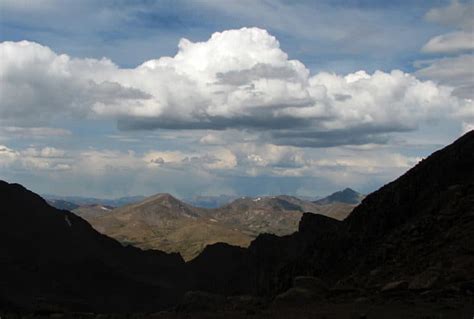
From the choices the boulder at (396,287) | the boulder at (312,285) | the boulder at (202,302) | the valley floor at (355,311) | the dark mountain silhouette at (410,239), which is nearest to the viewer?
the valley floor at (355,311)

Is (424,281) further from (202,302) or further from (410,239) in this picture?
(202,302)

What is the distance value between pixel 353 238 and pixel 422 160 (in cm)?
1820

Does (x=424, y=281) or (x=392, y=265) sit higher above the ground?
(x=392, y=265)

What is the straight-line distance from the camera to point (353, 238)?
92.2 m

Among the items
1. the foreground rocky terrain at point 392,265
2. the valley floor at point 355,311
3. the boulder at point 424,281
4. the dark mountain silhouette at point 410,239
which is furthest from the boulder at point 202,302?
the boulder at point 424,281

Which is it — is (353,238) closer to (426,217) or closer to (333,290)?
(426,217)

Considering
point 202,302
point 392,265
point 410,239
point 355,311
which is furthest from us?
point 410,239

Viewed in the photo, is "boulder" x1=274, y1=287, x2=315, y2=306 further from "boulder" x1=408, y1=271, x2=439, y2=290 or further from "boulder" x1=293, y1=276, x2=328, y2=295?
"boulder" x1=408, y1=271, x2=439, y2=290

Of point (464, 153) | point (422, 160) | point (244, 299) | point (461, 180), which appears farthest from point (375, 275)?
point (422, 160)

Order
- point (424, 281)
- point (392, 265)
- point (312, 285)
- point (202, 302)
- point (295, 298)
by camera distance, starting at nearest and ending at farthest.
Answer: point (424, 281) → point (295, 298) → point (202, 302) → point (312, 285) → point (392, 265)

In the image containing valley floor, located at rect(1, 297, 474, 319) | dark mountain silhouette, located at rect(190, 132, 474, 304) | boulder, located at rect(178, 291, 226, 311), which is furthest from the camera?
dark mountain silhouette, located at rect(190, 132, 474, 304)

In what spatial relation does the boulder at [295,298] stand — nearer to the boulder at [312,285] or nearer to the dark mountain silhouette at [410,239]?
the boulder at [312,285]

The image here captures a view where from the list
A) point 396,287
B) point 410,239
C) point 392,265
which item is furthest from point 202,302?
point 410,239

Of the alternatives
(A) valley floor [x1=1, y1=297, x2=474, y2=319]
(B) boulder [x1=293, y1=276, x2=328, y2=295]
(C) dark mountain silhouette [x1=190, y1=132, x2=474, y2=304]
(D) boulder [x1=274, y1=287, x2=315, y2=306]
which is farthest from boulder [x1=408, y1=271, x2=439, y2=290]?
(D) boulder [x1=274, y1=287, x2=315, y2=306]
